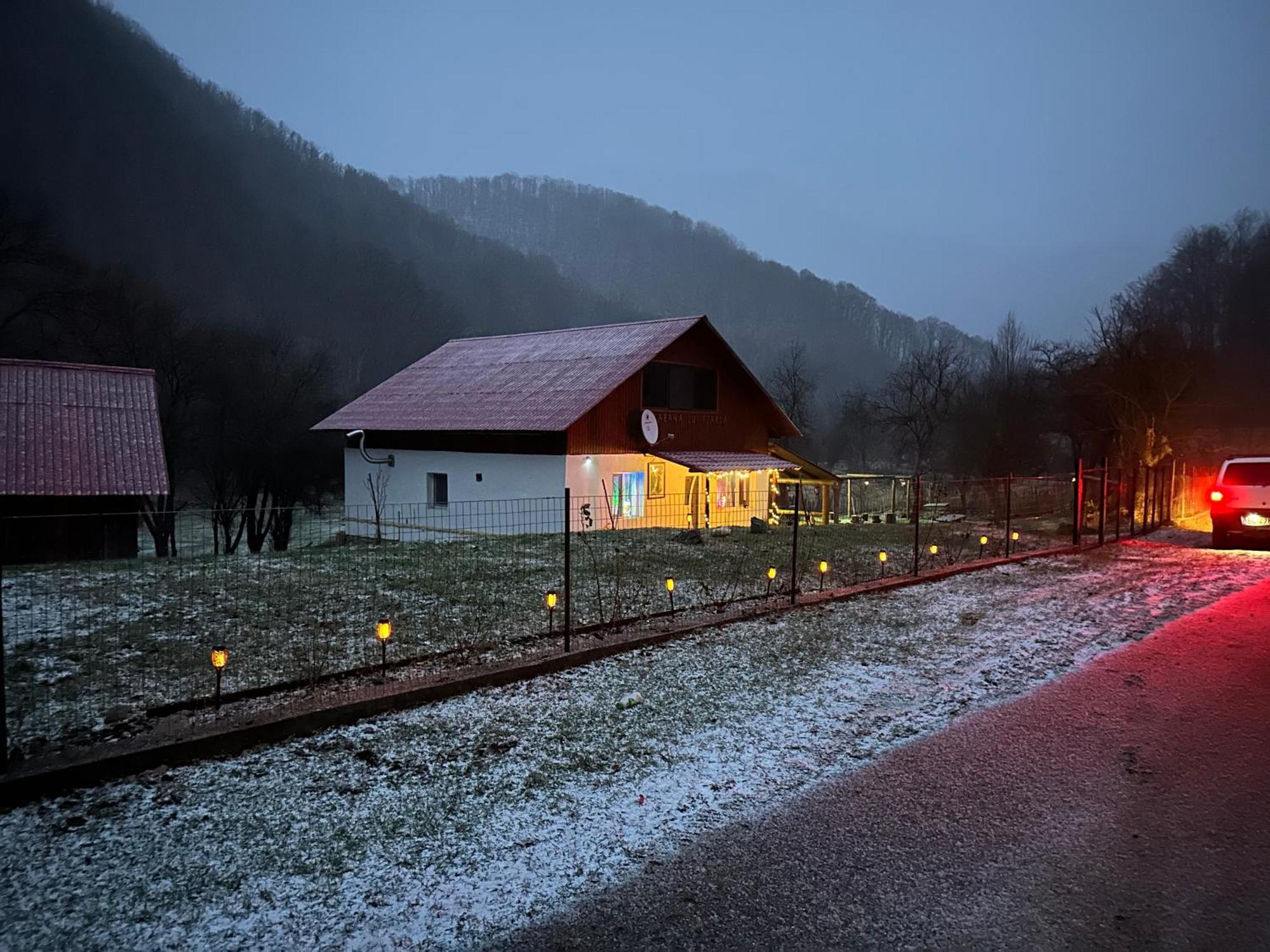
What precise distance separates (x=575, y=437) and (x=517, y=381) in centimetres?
515

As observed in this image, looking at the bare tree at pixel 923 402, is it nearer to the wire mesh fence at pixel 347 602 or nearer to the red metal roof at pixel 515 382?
the red metal roof at pixel 515 382

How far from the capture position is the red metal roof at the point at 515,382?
2400 cm

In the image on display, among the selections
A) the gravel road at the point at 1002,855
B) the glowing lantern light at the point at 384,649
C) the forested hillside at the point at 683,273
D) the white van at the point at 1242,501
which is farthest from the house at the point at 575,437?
the forested hillside at the point at 683,273

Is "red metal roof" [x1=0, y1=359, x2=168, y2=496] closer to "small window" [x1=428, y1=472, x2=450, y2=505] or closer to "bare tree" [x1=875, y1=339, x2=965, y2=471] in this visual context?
"small window" [x1=428, y1=472, x2=450, y2=505]

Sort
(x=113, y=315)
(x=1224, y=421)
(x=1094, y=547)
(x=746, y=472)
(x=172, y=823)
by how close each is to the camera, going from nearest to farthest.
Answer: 1. (x=172, y=823)
2. (x=1094, y=547)
3. (x=746, y=472)
4. (x=113, y=315)
5. (x=1224, y=421)

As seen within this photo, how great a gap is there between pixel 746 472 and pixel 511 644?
66.3 ft

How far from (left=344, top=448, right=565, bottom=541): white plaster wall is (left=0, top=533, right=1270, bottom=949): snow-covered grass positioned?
14566mm

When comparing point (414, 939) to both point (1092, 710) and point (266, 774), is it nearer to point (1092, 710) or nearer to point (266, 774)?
point (266, 774)

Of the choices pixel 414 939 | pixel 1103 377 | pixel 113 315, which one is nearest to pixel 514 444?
pixel 414 939

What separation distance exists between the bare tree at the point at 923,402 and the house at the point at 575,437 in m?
25.1

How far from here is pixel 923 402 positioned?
53594 mm

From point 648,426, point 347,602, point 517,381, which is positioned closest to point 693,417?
point 648,426

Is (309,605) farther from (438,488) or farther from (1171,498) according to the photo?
(1171,498)

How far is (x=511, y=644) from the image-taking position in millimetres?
8000
